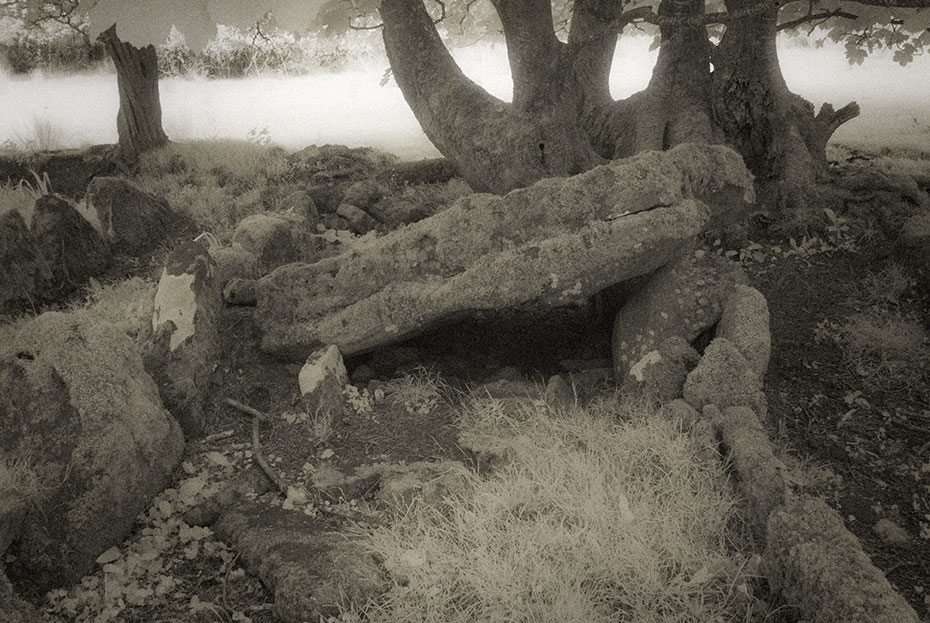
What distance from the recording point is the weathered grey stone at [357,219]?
19.2 ft

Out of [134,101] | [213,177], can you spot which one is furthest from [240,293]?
[134,101]

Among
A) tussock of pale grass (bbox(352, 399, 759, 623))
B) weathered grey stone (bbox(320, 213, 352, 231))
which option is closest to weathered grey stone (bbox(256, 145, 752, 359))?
tussock of pale grass (bbox(352, 399, 759, 623))

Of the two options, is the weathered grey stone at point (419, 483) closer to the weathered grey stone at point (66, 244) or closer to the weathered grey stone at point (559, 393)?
the weathered grey stone at point (559, 393)

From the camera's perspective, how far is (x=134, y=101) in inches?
332

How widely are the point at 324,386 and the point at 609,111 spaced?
4132 mm

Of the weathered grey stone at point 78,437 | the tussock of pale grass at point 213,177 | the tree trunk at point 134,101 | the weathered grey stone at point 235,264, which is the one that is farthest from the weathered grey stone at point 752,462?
the tree trunk at point 134,101

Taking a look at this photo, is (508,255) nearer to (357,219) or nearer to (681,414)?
(681,414)

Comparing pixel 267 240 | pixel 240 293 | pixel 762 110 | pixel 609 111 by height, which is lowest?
pixel 240 293

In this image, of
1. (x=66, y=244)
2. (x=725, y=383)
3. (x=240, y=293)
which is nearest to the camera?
(x=725, y=383)

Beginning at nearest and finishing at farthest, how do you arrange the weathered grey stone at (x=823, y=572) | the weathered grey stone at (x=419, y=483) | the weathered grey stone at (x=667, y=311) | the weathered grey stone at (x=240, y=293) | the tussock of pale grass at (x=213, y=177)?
the weathered grey stone at (x=823, y=572), the weathered grey stone at (x=419, y=483), the weathered grey stone at (x=667, y=311), the weathered grey stone at (x=240, y=293), the tussock of pale grass at (x=213, y=177)

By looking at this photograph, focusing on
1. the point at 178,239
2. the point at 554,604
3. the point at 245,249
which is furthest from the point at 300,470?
the point at 178,239

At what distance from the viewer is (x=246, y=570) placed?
2.70 meters

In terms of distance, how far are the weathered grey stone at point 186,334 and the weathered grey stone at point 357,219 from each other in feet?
6.43

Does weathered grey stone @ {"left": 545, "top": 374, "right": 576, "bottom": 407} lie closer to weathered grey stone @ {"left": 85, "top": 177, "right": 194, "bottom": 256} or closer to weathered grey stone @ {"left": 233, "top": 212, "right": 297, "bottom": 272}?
weathered grey stone @ {"left": 233, "top": 212, "right": 297, "bottom": 272}
